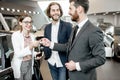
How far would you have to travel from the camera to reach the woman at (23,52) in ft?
9.21

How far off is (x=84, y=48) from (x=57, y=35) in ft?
3.08

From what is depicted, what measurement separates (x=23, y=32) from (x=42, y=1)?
11.3 meters

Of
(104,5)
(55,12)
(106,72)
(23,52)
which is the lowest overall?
(106,72)

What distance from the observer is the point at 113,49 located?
9.77m

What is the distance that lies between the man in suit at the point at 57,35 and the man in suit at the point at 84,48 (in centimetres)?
74

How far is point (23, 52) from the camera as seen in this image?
9.10ft

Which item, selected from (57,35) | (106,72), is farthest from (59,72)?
(106,72)

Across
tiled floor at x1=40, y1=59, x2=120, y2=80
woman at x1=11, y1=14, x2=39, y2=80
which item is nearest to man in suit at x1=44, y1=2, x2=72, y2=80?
woman at x1=11, y1=14, x2=39, y2=80

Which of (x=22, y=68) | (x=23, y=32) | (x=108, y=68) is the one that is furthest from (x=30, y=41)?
(x=108, y=68)

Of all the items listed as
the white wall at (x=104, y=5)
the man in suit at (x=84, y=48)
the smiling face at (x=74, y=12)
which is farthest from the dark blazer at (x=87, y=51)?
the white wall at (x=104, y=5)

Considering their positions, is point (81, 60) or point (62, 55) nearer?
point (81, 60)

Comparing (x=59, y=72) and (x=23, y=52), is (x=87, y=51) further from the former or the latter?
(x=59, y=72)

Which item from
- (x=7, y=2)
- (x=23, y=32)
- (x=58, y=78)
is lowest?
(x=58, y=78)

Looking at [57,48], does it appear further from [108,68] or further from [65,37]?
[108,68]
